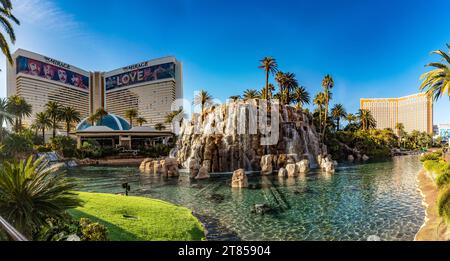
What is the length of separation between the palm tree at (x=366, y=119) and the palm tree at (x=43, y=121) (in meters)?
78.6

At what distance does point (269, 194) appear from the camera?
1487 centimetres

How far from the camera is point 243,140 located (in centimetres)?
3062

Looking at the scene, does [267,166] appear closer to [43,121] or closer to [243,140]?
[243,140]

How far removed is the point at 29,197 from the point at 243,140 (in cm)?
2687

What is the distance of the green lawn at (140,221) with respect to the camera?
21.2 feet

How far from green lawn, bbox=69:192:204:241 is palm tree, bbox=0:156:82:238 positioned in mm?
1716

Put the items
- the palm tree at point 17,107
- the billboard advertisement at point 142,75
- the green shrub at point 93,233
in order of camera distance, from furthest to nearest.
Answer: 1. the billboard advertisement at point 142,75
2. the palm tree at point 17,107
3. the green shrub at point 93,233

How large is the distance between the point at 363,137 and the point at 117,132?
61.2 metres

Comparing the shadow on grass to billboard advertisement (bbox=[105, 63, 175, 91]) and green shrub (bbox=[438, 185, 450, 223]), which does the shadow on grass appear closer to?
green shrub (bbox=[438, 185, 450, 223])

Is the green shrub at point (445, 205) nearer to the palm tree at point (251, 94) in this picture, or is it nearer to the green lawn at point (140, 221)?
the green lawn at point (140, 221)

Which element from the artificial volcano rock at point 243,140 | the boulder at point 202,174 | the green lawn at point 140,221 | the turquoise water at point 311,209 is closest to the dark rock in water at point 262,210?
the turquoise water at point 311,209
